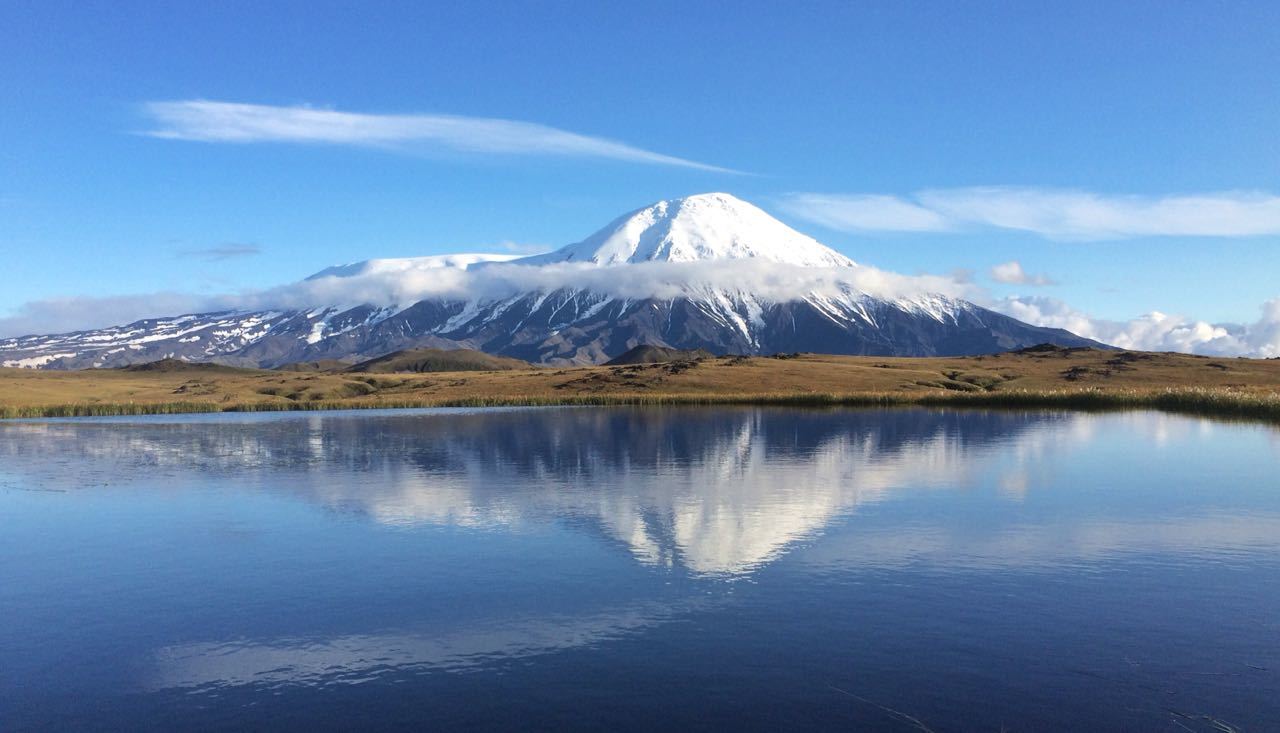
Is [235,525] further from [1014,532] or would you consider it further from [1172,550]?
[1172,550]

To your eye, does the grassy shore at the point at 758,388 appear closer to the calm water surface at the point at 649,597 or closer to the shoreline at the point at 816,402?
the shoreline at the point at 816,402

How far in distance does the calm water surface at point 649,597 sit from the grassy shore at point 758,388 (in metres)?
67.4

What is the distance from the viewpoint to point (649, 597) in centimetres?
2744

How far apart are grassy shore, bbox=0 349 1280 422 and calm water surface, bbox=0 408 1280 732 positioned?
67.4 m

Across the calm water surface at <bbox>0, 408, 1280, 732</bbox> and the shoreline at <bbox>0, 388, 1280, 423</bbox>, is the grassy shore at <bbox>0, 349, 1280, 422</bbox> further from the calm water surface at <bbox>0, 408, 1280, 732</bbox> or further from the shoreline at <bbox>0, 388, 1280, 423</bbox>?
the calm water surface at <bbox>0, 408, 1280, 732</bbox>

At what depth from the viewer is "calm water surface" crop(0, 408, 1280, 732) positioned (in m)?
19.8

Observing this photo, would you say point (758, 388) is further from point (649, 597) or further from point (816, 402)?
point (649, 597)

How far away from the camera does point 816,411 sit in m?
115

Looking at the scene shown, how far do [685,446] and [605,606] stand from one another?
45940 mm

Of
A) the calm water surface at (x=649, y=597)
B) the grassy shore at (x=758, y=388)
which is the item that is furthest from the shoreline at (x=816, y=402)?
the calm water surface at (x=649, y=597)

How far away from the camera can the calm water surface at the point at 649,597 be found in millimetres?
19797

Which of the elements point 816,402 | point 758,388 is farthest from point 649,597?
point 758,388

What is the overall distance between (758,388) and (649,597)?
12352 centimetres

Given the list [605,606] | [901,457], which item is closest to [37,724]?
[605,606]
